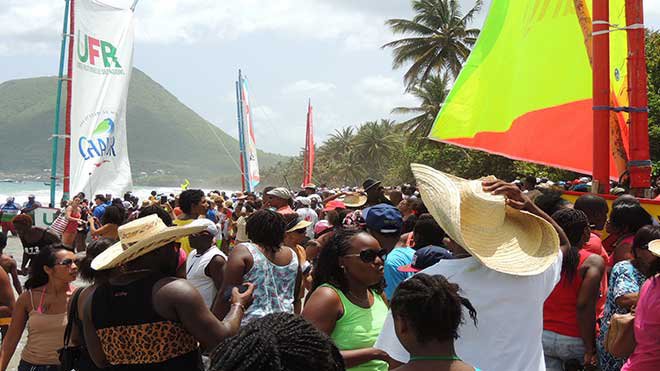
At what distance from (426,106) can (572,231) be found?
37.5 metres

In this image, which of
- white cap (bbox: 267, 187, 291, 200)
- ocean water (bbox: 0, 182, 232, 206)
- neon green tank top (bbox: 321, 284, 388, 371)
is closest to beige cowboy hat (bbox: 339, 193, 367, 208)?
white cap (bbox: 267, 187, 291, 200)

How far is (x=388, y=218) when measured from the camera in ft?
14.2

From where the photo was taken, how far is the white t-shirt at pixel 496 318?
8.75ft

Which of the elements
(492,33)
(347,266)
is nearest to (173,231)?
(347,266)

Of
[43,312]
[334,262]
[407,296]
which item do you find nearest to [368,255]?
[334,262]

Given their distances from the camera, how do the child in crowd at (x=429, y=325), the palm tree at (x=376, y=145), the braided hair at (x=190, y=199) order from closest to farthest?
the child in crowd at (x=429, y=325) → the braided hair at (x=190, y=199) → the palm tree at (x=376, y=145)

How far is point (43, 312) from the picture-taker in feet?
13.9

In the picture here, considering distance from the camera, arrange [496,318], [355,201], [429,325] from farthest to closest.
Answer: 1. [355,201]
2. [496,318]
3. [429,325]

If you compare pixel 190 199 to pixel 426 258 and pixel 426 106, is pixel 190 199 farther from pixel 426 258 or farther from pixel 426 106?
pixel 426 106

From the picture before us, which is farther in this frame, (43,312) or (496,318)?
(43,312)

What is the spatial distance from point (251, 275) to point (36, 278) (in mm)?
1356

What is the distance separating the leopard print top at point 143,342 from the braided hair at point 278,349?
144 cm

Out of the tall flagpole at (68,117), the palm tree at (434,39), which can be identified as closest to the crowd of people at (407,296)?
the tall flagpole at (68,117)

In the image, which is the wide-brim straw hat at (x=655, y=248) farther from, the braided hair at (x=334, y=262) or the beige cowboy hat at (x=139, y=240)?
the beige cowboy hat at (x=139, y=240)
